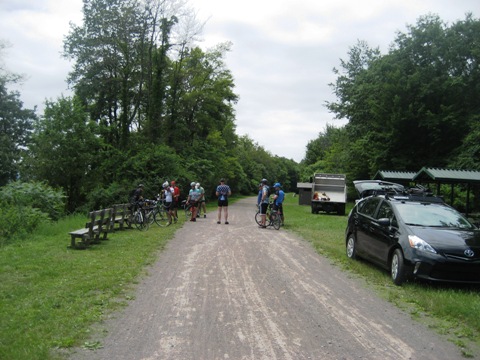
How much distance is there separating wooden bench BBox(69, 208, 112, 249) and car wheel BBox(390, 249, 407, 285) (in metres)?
7.50

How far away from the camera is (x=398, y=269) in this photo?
802cm

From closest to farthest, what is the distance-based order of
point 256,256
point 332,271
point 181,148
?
point 332,271 < point 256,256 < point 181,148

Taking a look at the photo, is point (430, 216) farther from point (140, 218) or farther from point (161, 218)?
point (161, 218)

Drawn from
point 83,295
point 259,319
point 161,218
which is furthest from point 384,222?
point 161,218

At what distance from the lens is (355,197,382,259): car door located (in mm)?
9766

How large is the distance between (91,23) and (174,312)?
118 feet

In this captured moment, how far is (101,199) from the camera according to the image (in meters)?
29.2

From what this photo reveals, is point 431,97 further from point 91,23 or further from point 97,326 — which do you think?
point 97,326

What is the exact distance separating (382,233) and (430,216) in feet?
3.38

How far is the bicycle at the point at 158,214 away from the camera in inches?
689

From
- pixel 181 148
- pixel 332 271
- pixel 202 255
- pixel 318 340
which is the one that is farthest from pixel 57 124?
pixel 318 340

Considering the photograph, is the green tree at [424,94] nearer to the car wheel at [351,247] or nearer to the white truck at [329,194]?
the white truck at [329,194]

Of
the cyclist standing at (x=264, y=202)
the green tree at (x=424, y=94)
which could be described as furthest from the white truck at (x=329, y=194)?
the cyclist standing at (x=264, y=202)

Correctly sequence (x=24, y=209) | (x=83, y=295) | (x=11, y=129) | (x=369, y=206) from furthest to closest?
1. (x=11, y=129)
2. (x=24, y=209)
3. (x=369, y=206)
4. (x=83, y=295)
